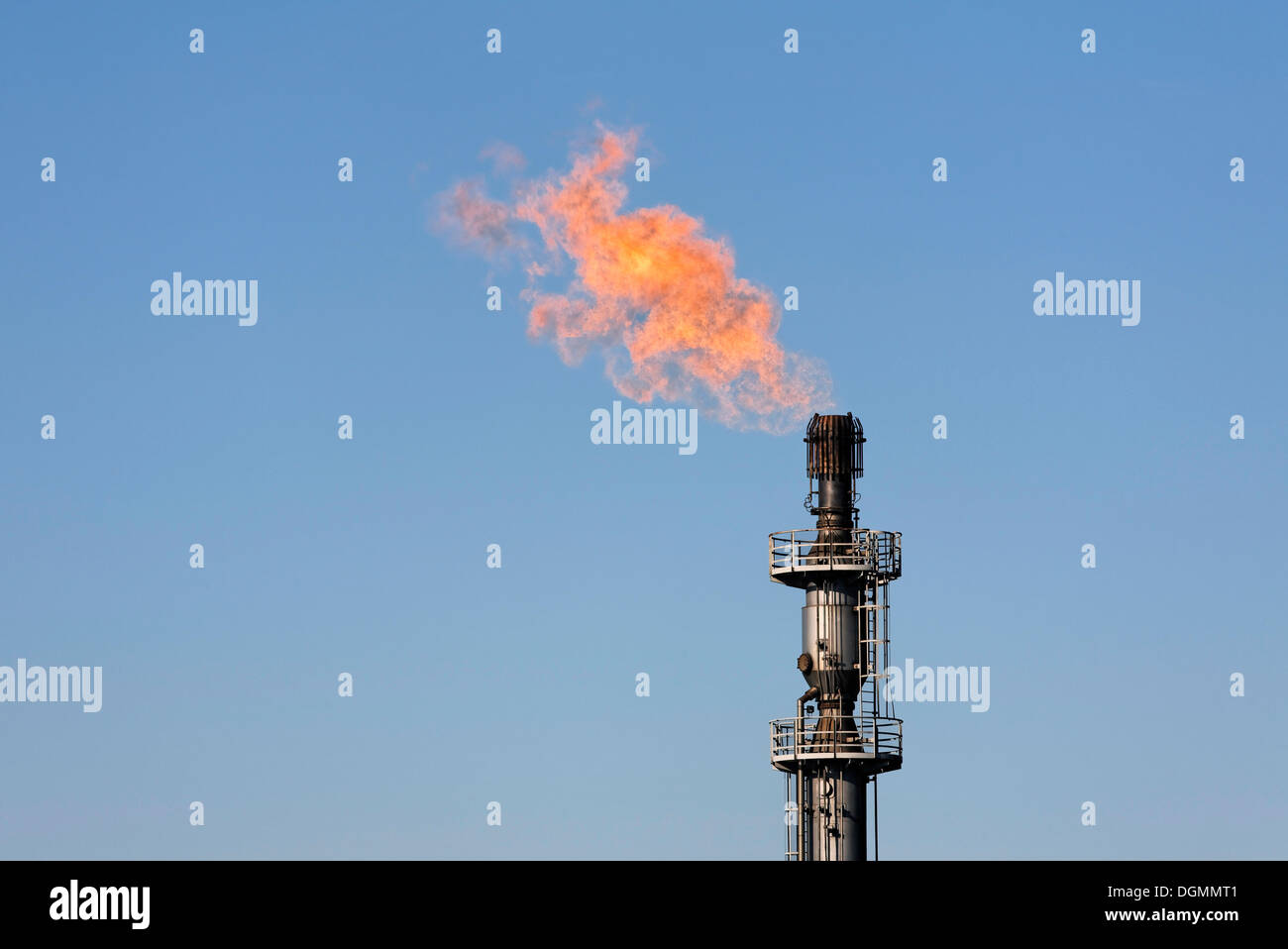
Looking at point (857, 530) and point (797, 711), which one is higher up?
point (857, 530)
